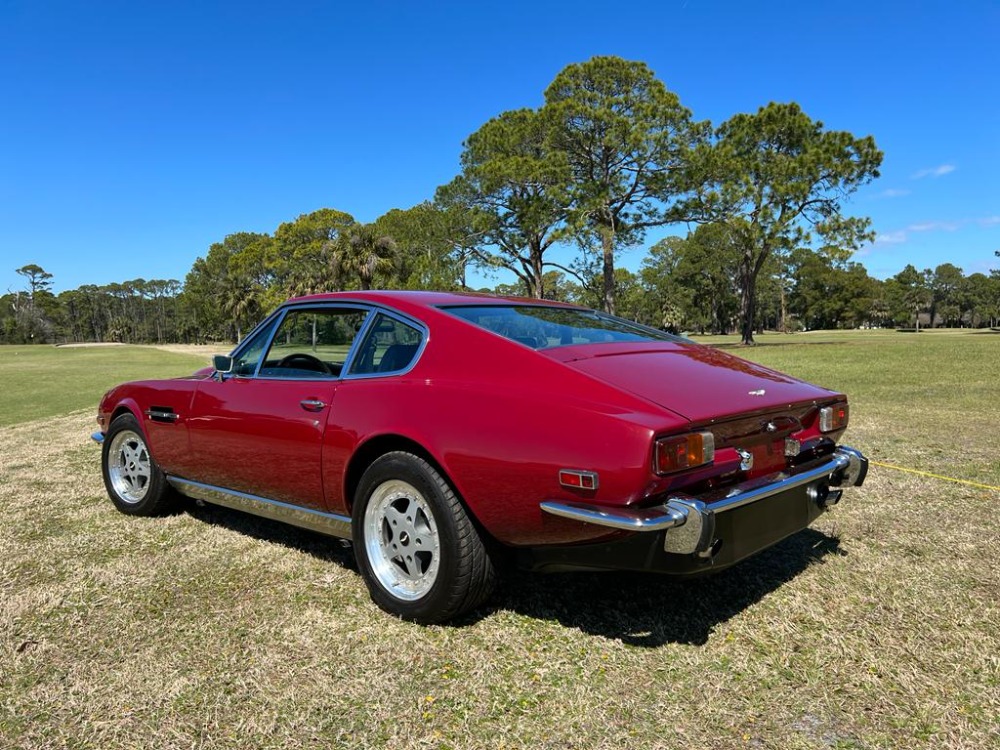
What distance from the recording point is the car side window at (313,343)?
3.39m

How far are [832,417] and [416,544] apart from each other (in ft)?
6.58

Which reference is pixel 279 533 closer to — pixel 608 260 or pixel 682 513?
pixel 682 513

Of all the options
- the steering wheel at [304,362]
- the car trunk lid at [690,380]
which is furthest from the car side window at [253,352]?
the car trunk lid at [690,380]

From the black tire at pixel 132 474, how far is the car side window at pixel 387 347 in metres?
2.03

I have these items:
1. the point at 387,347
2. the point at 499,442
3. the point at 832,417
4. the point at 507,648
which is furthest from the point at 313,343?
the point at 832,417

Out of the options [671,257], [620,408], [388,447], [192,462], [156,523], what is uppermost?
[671,257]

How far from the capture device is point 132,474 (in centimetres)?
459

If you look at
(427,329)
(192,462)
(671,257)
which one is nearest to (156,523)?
(192,462)

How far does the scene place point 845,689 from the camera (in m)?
2.35

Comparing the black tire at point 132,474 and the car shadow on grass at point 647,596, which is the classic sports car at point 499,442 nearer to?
the car shadow on grass at point 647,596

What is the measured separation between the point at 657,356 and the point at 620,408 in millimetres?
825

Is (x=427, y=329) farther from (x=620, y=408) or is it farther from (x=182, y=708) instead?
(x=182, y=708)

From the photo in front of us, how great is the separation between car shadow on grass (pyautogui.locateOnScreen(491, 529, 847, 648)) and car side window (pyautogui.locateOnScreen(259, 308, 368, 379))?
1.46 meters

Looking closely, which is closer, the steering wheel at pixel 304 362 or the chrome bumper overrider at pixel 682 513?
the chrome bumper overrider at pixel 682 513
